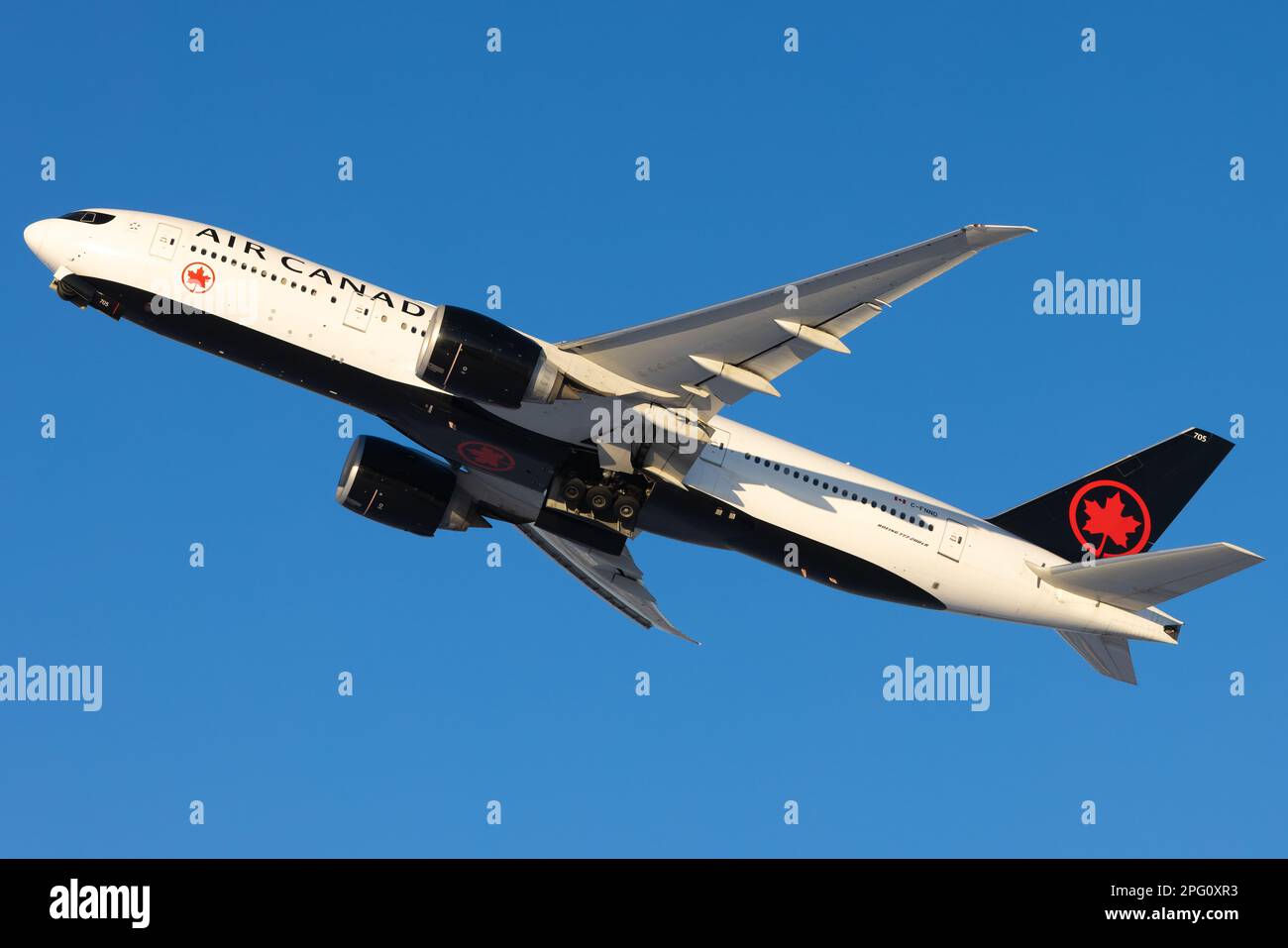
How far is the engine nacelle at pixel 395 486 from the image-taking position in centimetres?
3809

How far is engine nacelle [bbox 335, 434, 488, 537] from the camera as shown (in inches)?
1500

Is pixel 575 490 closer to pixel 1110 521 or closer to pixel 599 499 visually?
pixel 599 499

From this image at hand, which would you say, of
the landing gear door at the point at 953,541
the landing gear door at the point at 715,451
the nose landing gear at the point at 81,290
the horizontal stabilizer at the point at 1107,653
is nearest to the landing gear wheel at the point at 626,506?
the landing gear door at the point at 715,451

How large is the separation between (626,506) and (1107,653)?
13851mm

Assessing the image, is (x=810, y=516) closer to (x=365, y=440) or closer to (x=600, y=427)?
(x=600, y=427)

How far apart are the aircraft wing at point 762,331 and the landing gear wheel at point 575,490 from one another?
3.34m

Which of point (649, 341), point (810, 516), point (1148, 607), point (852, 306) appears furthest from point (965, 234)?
point (1148, 607)

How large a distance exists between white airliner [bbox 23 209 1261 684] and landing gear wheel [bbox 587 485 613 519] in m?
0.04

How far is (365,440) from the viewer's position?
38.3 m

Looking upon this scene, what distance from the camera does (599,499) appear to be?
117 feet

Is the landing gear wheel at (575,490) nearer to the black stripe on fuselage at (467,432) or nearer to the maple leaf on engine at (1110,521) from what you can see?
the black stripe on fuselage at (467,432)

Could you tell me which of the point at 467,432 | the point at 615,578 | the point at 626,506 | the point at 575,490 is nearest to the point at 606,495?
the point at 626,506

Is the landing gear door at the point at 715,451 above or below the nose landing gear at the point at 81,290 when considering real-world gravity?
below

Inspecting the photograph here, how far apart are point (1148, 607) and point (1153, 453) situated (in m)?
4.85
